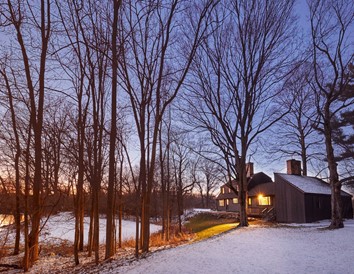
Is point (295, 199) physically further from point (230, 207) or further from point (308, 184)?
point (230, 207)

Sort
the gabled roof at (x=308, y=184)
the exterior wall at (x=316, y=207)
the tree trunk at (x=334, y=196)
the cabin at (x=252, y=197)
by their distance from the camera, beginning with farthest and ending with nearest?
1. the cabin at (x=252, y=197)
2. the gabled roof at (x=308, y=184)
3. the exterior wall at (x=316, y=207)
4. the tree trunk at (x=334, y=196)

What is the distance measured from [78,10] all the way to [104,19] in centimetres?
161

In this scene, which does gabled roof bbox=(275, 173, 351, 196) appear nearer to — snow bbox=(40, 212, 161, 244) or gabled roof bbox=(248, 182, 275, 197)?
gabled roof bbox=(248, 182, 275, 197)

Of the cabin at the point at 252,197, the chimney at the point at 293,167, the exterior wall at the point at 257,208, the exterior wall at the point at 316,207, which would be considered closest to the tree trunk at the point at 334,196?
the cabin at the point at 252,197

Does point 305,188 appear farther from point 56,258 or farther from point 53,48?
point 53,48

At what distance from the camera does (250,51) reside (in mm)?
16562

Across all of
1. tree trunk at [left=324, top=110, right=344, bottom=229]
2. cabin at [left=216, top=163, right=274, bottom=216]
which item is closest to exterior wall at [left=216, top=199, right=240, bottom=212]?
cabin at [left=216, top=163, right=274, bottom=216]

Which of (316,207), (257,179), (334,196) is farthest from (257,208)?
(334,196)

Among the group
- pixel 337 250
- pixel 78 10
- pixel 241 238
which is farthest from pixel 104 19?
pixel 337 250

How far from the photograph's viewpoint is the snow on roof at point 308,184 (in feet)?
83.2

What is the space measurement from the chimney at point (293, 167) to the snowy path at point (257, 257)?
1806 centimetres

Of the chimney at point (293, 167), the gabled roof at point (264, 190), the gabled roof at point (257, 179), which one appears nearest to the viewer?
the gabled roof at point (264, 190)

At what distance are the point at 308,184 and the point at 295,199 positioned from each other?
2.61 meters

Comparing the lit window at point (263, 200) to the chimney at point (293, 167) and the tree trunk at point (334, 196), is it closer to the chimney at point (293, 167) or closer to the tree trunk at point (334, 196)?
the chimney at point (293, 167)
